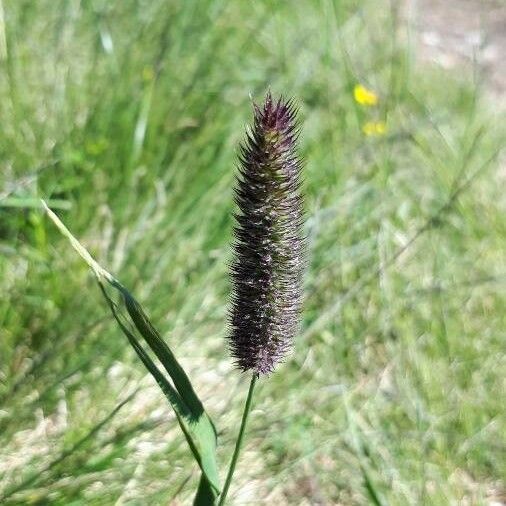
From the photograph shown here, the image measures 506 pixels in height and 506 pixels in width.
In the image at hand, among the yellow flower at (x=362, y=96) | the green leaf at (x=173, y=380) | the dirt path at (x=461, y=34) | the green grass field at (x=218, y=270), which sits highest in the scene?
the dirt path at (x=461, y=34)

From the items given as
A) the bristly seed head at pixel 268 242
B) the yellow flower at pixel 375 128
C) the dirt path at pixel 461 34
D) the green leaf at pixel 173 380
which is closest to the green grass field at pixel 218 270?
the yellow flower at pixel 375 128

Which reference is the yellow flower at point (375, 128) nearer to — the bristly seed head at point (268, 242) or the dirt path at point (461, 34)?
the dirt path at point (461, 34)

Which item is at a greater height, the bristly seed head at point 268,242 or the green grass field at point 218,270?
the green grass field at point 218,270

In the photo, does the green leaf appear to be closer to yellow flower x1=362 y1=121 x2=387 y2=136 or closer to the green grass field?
the green grass field

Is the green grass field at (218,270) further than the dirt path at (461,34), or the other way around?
the dirt path at (461,34)

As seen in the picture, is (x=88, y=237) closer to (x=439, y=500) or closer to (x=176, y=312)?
(x=176, y=312)

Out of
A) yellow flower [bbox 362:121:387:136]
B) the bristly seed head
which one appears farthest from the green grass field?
the bristly seed head
